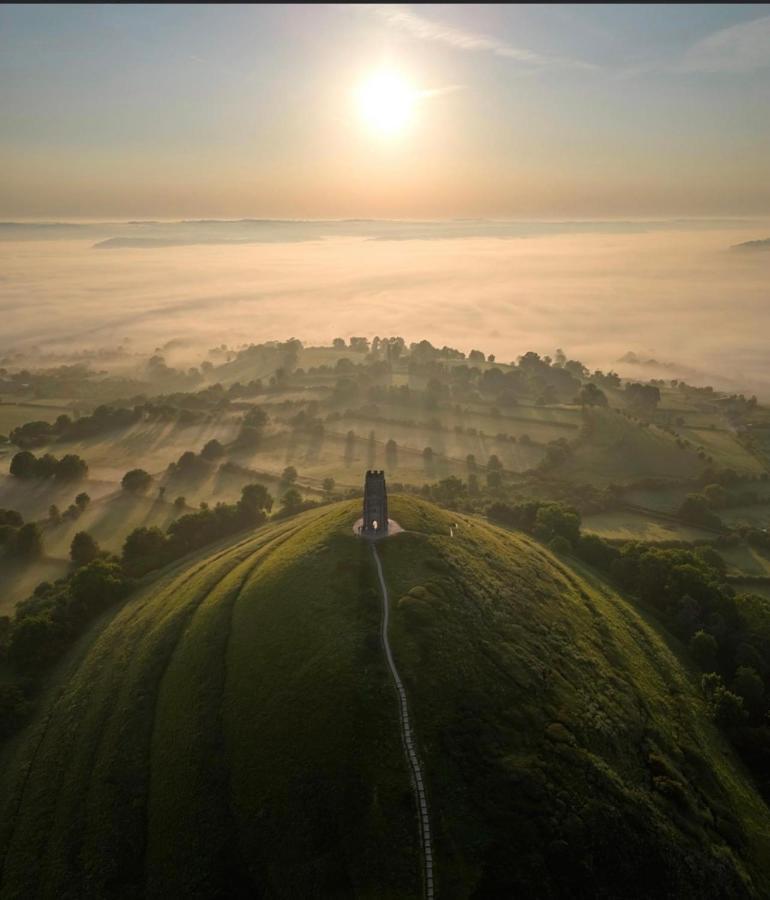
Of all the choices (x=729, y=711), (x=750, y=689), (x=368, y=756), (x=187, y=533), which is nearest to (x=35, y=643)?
(x=187, y=533)

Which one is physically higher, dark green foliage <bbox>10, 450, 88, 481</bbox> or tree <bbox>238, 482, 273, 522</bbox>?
tree <bbox>238, 482, 273, 522</bbox>

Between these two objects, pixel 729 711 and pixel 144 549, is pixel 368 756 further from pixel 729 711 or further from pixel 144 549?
pixel 144 549

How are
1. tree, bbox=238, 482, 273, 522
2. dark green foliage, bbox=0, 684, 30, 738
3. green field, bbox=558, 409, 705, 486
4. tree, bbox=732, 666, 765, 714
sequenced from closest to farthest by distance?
dark green foliage, bbox=0, 684, 30, 738
tree, bbox=732, 666, 765, 714
tree, bbox=238, 482, 273, 522
green field, bbox=558, 409, 705, 486

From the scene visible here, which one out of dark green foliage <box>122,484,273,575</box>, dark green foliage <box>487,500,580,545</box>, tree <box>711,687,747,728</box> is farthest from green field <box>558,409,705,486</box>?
dark green foliage <box>122,484,273,575</box>

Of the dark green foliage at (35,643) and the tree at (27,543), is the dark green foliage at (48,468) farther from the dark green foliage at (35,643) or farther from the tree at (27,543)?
the dark green foliage at (35,643)

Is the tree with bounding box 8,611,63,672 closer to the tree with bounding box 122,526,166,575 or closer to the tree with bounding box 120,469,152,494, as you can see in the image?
the tree with bounding box 122,526,166,575

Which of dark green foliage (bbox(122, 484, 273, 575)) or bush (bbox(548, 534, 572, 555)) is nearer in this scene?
dark green foliage (bbox(122, 484, 273, 575))
